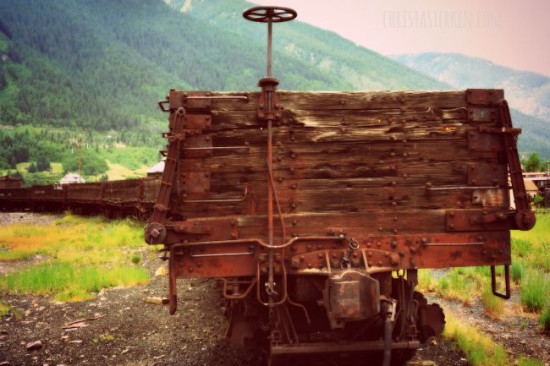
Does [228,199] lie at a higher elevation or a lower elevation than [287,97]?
lower

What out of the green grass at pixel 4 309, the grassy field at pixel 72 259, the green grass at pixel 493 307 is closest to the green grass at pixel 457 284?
the green grass at pixel 493 307

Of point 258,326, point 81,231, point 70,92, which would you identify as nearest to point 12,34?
point 70,92

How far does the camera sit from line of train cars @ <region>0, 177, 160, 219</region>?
1772 centimetres

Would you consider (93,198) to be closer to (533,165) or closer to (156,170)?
(156,170)

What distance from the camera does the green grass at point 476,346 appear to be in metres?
4.85

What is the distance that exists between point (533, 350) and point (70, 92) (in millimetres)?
189034

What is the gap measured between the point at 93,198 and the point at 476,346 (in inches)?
907

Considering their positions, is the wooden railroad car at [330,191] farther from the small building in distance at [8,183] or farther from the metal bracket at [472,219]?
the small building in distance at [8,183]

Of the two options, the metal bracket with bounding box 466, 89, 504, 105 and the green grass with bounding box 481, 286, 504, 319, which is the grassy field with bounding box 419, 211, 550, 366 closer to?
the green grass with bounding box 481, 286, 504, 319

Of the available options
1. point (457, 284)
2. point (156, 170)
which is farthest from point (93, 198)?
point (156, 170)

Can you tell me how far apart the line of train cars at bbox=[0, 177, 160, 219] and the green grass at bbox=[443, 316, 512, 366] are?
12.5 metres

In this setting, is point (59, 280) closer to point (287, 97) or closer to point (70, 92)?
point (287, 97)

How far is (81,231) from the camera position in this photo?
18.6 metres

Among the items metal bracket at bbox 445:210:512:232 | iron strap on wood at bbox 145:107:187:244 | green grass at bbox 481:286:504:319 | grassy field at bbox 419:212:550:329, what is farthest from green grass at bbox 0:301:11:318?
green grass at bbox 481:286:504:319
